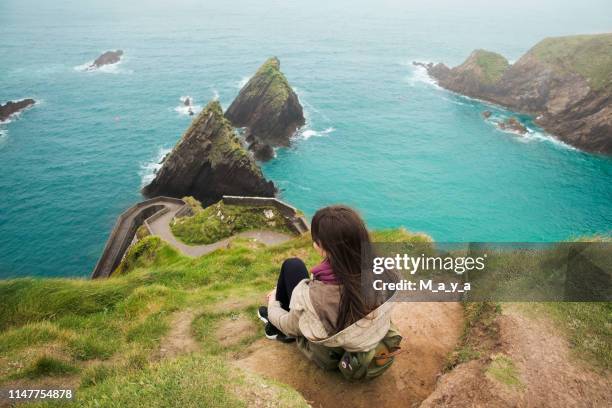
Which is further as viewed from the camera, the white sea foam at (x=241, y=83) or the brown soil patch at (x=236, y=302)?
the white sea foam at (x=241, y=83)

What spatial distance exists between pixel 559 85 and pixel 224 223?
258 ft

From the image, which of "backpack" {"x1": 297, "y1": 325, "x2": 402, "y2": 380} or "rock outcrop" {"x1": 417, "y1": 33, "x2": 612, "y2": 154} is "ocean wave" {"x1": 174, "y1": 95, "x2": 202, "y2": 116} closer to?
"rock outcrop" {"x1": 417, "y1": 33, "x2": 612, "y2": 154}

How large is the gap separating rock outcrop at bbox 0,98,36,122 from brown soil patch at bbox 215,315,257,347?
87890mm

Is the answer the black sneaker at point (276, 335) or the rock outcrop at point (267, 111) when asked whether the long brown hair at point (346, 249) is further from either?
the rock outcrop at point (267, 111)

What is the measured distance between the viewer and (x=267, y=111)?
71.6 metres

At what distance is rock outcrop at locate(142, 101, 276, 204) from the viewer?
52031 mm

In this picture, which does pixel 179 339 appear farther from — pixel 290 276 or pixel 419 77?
pixel 419 77

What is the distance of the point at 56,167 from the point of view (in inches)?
2392

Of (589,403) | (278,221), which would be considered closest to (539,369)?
(589,403)

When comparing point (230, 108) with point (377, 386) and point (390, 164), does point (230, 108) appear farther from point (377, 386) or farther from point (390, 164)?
point (377, 386)

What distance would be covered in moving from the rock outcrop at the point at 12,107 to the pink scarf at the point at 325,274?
92.4 metres

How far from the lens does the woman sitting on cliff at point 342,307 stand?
209 inches

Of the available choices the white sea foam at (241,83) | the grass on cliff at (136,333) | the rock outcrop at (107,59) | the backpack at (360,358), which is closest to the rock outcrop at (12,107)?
the rock outcrop at (107,59)

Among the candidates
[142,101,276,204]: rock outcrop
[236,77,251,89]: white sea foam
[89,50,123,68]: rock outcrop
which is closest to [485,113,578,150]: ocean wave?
[142,101,276,204]: rock outcrop
